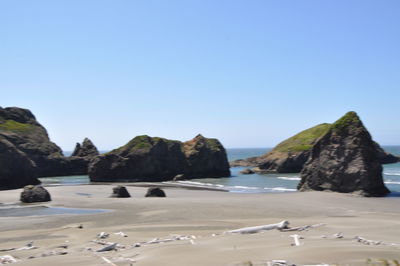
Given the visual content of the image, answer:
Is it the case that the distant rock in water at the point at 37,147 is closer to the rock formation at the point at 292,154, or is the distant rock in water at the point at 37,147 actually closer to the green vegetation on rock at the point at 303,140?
the rock formation at the point at 292,154

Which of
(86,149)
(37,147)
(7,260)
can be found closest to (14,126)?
(37,147)

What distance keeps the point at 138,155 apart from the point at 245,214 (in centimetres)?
6051

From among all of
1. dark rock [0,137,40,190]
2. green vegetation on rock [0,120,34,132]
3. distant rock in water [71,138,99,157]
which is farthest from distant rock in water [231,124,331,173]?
green vegetation on rock [0,120,34,132]

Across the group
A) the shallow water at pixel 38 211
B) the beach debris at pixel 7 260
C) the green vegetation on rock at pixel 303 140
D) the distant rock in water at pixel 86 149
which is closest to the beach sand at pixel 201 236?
the beach debris at pixel 7 260

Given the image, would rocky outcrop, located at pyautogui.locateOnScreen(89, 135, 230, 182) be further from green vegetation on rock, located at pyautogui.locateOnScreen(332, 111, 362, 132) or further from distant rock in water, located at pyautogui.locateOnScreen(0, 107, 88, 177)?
green vegetation on rock, located at pyautogui.locateOnScreen(332, 111, 362, 132)

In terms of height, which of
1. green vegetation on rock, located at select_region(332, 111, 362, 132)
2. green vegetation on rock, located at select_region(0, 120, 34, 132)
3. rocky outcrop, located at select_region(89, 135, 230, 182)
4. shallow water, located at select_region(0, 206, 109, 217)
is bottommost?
shallow water, located at select_region(0, 206, 109, 217)

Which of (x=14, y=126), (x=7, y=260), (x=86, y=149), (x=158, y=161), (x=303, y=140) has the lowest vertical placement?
(x=7, y=260)

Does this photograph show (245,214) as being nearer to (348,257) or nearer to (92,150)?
(348,257)

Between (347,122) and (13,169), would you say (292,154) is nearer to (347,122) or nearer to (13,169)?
(347,122)

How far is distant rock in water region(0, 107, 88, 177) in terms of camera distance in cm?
9962

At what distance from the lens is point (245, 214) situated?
22.9m

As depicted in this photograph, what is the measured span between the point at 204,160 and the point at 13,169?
41148mm

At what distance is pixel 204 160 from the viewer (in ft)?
292

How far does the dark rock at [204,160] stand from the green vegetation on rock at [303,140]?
19.4 metres
